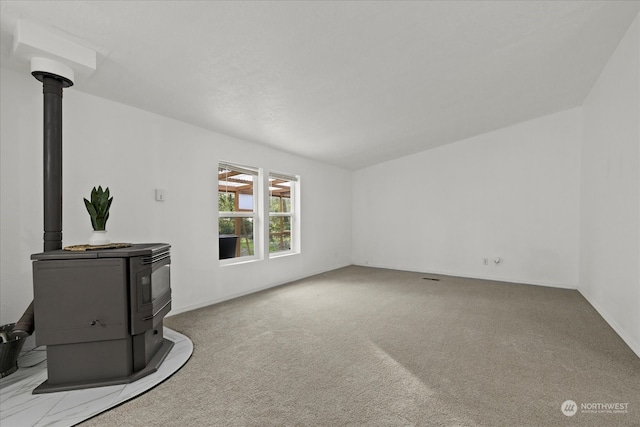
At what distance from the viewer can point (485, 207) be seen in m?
5.29

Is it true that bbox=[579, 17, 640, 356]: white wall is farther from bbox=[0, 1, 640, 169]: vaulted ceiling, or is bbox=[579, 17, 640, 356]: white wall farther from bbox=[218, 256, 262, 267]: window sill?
bbox=[218, 256, 262, 267]: window sill

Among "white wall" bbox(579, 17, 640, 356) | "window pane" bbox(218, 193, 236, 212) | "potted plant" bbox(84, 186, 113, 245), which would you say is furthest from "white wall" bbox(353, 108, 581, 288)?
"potted plant" bbox(84, 186, 113, 245)

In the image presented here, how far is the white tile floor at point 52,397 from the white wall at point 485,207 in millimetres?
4954

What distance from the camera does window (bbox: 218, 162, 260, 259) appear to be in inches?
162

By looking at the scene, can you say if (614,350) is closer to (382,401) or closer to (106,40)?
(382,401)

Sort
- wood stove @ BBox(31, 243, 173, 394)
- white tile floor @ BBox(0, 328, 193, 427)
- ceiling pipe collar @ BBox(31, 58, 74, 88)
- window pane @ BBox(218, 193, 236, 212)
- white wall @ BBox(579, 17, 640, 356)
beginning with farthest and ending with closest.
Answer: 1. window pane @ BBox(218, 193, 236, 212)
2. white wall @ BBox(579, 17, 640, 356)
3. ceiling pipe collar @ BBox(31, 58, 74, 88)
4. wood stove @ BBox(31, 243, 173, 394)
5. white tile floor @ BBox(0, 328, 193, 427)

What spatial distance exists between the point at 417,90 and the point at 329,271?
3921mm

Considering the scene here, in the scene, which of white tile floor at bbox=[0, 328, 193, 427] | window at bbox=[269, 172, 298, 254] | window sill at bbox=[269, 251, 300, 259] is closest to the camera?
white tile floor at bbox=[0, 328, 193, 427]

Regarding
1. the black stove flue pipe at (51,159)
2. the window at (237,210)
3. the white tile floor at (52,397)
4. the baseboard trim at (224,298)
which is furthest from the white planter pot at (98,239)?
the window at (237,210)

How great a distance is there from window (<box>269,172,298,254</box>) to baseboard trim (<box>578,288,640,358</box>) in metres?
4.30

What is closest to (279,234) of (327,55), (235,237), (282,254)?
(282,254)

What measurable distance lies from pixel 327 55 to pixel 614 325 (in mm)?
3813

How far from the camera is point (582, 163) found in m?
4.37

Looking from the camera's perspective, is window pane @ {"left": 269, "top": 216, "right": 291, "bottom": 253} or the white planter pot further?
window pane @ {"left": 269, "top": 216, "right": 291, "bottom": 253}
